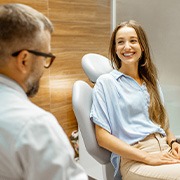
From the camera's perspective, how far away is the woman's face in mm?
1821

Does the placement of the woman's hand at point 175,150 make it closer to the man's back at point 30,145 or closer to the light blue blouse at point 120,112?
the light blue blouse at point 120,112

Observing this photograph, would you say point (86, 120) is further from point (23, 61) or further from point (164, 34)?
point (164, 34)

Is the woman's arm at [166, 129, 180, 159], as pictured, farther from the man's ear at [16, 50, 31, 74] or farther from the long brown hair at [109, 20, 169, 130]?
the man's ear at [16, 50, 31, 74]

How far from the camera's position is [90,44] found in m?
2.94

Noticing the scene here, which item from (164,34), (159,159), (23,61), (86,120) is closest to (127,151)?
(159,159)

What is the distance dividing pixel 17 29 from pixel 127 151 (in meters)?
0.97

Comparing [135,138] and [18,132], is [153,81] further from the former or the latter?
[18,132]

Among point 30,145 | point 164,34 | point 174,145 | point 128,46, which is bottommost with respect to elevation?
point 174,145

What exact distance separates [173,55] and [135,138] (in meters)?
1.61

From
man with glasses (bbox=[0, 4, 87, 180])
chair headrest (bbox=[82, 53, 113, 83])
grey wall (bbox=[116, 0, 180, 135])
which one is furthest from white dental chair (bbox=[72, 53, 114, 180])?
grey wall (bbox=[116, 0, 180, 135])

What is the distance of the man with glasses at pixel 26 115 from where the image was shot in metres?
0.81

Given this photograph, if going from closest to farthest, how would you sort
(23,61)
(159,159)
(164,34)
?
(23,61) → (159,159) → (164,34)

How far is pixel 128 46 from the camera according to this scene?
71.2 inches

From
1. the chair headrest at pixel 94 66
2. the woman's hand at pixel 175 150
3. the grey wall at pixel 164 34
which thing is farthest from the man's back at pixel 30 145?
the grey wall at pixel 164 34
